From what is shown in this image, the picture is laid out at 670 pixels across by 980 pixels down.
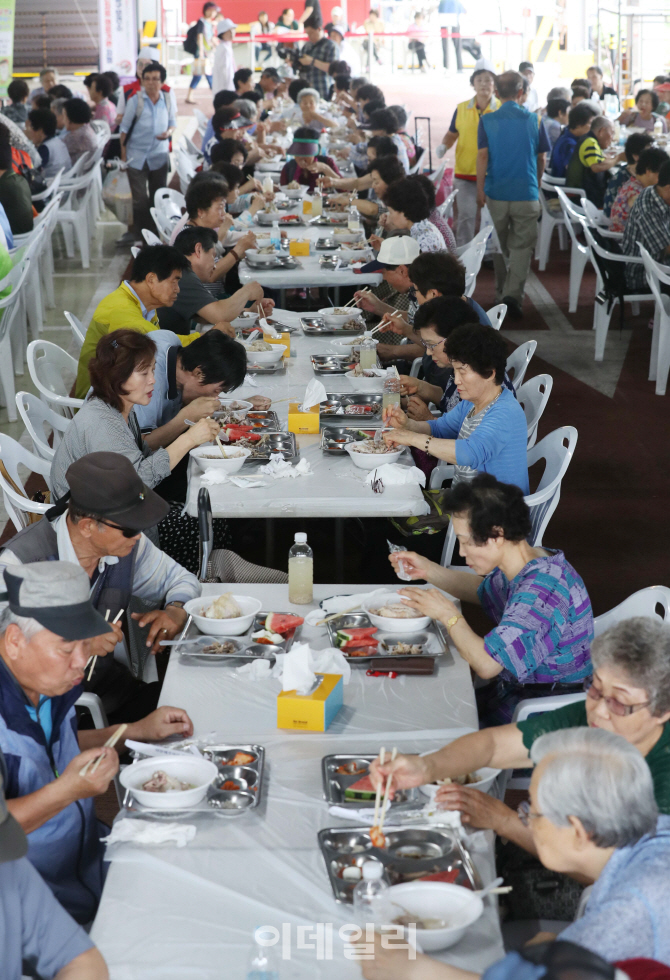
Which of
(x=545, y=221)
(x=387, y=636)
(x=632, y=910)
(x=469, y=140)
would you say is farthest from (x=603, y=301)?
(x=632, y=910)

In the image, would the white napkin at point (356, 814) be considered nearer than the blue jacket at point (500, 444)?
Yes

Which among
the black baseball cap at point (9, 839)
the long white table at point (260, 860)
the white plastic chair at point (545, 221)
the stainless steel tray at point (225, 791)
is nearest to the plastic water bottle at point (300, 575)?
the long white table at point (260, 860)

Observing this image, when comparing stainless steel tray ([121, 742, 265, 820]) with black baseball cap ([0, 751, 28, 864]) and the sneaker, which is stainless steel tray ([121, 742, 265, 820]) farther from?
the sneaker

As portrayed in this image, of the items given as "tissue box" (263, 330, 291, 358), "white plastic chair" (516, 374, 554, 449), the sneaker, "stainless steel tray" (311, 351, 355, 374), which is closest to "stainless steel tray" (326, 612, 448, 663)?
"white plastic chair" (516, 374, 554, 449)

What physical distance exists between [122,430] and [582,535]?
241 centimetres

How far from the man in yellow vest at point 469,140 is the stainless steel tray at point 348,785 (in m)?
7.42

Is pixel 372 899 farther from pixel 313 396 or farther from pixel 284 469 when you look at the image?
pixel 313 396

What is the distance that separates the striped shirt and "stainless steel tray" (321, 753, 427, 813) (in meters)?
0.50

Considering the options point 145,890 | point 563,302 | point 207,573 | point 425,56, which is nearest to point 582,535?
point 207,573

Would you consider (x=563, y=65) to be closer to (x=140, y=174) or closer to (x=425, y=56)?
(x=425, y=56)

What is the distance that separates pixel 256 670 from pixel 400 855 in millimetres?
685

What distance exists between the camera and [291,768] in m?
2.11

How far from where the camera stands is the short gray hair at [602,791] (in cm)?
145

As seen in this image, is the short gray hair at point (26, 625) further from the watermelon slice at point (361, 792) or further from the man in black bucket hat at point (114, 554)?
the watermelon slice at point (361, 792)
